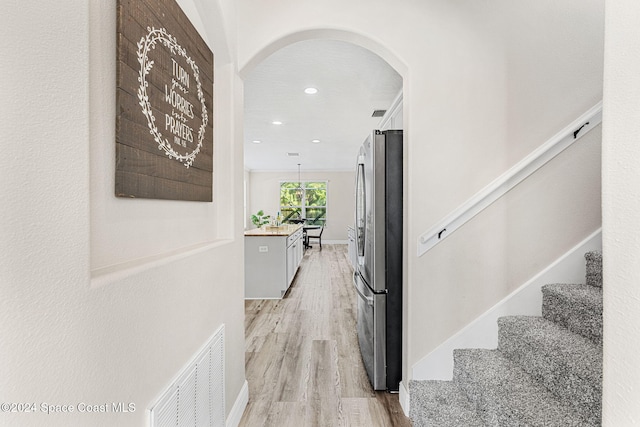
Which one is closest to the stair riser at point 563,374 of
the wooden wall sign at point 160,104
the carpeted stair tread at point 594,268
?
the carpeted stair tread at point 594,268

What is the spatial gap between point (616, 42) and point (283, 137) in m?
5.83

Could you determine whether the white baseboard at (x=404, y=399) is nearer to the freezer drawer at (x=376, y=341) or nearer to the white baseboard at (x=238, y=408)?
the freezer drawer at (x=376, y=341)

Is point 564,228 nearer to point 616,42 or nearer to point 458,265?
point 458,265

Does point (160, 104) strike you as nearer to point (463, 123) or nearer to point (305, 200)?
point (463, 123)

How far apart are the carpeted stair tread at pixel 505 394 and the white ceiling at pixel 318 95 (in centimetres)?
242

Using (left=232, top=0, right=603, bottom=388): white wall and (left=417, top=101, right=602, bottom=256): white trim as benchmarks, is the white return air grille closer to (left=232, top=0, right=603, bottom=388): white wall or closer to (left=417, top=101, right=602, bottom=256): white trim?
(left=232, top=0, right=603, bottom=388): white wall

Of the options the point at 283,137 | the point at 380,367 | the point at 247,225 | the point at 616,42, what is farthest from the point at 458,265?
the point at 247,225

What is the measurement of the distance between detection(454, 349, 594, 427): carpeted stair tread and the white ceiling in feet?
7.95

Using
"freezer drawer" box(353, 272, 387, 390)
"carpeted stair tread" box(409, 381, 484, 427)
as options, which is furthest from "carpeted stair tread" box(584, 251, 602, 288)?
"freezer drawer" box(353, 272, 387, 390)

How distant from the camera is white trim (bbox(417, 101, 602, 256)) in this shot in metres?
1.81

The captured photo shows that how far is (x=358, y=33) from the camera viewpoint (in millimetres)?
1930

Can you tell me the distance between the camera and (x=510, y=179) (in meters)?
1.87

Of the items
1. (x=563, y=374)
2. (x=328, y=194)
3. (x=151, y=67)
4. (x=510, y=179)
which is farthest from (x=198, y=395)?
(x=328, y=194)

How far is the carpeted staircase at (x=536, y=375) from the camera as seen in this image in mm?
1191
